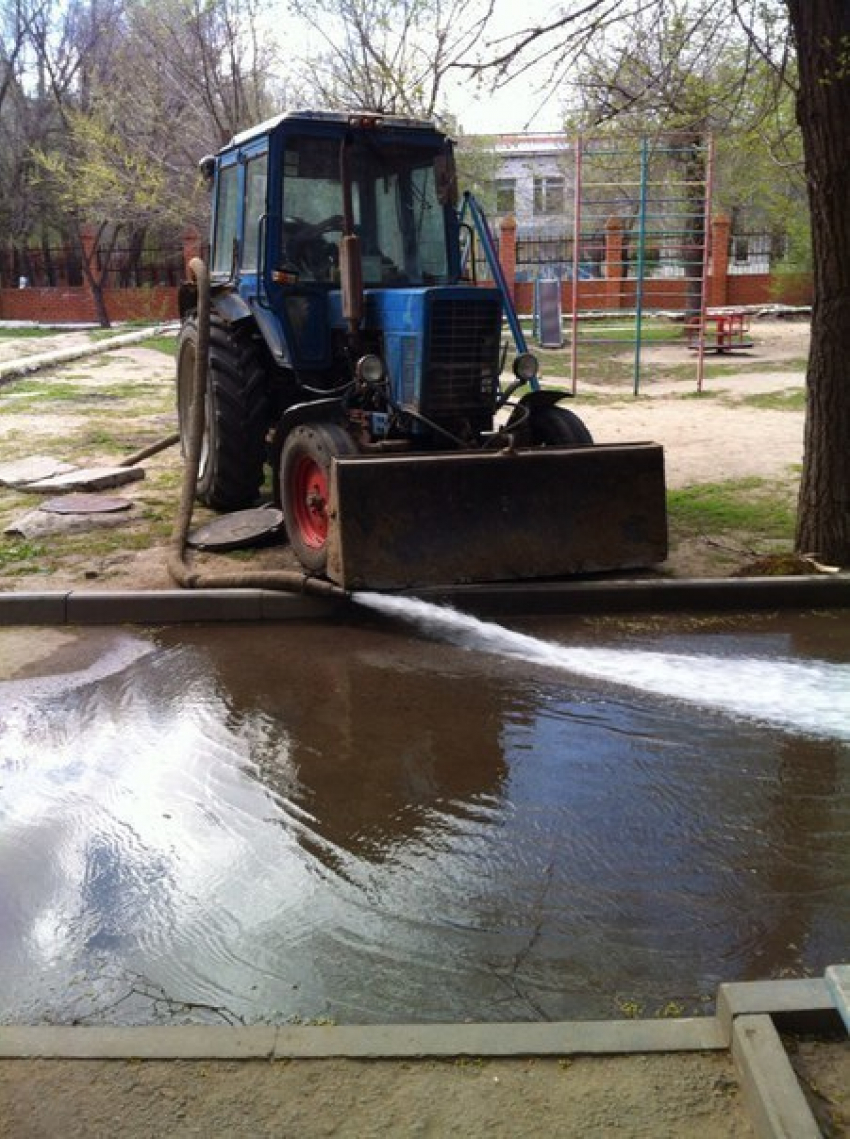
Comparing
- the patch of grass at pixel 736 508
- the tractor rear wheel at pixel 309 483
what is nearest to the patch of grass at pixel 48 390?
the tractor rear wheel at pixel 309 483

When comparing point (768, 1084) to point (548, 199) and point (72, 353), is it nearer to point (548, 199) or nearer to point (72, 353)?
point (72, 353)

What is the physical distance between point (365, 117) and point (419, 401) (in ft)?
6.93

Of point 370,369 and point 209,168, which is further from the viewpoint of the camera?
point 209,168

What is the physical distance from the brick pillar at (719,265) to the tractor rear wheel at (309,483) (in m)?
26.0

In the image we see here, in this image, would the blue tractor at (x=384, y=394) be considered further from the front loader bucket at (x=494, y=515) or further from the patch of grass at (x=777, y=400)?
the patch of grass at (x=777, y=400)

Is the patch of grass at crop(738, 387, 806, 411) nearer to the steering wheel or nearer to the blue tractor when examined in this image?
the blue tractor

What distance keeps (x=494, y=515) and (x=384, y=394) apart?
1261mm

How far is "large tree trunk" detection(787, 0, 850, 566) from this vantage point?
6.43 m

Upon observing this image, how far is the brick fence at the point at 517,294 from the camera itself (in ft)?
102

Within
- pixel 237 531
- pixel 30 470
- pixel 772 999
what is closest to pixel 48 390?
pixel 30 470

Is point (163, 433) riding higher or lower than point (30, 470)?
higher

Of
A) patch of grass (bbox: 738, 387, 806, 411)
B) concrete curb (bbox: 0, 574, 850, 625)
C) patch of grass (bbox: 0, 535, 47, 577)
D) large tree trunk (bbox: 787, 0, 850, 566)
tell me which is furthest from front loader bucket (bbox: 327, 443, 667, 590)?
patch of grass (bbox: 738, 387, 806, 411)

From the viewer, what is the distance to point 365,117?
7430mm

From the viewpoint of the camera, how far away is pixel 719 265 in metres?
32.6
